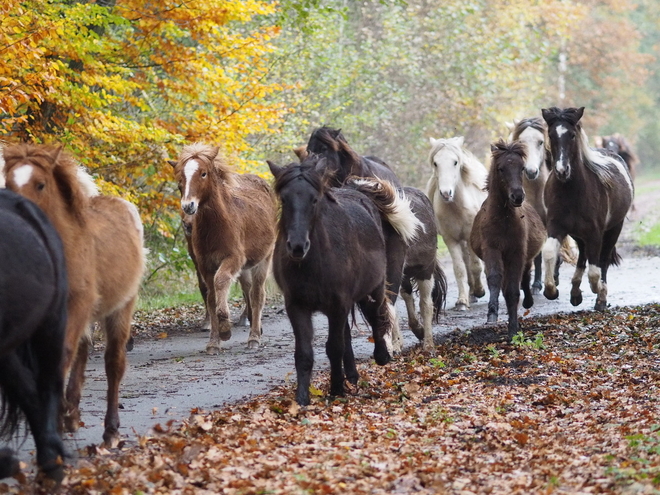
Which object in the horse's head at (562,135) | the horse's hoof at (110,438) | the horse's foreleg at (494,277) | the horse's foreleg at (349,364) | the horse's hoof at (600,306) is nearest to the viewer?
the horse's hoof at (110,438)

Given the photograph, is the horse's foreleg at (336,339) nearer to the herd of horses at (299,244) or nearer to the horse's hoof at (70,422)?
the herd of horses at (299,244)

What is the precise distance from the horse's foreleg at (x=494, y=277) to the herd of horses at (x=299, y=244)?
2 cm

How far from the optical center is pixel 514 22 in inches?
1326

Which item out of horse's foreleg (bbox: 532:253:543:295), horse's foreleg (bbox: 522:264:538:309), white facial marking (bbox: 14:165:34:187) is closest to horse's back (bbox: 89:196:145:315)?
white facial marking (bbox: 14:165:34:187)

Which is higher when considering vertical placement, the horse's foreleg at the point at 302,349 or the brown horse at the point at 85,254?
the brown horse at the point at 85,254

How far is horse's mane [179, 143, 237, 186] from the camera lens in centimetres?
1179

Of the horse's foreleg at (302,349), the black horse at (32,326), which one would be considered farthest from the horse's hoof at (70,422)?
the horse's foreleg at (302,349)

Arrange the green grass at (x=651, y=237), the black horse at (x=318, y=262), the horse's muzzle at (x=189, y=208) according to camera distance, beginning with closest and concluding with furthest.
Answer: the black horse at (x=318, y=262)
the horse's muzzle at (x=189, y=208)
the green grass at (x=651, y=237)

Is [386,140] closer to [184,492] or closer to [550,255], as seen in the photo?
[550,255]

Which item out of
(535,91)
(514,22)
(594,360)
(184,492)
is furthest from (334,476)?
(535,91)

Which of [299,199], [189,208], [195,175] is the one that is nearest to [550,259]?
[195,175]

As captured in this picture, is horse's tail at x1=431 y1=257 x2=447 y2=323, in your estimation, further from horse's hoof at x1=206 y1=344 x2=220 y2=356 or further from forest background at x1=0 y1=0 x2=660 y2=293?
forest background at x1=0 y1=0 x2=660 y2=293

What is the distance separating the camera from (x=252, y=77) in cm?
1562

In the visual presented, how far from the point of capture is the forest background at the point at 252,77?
12234 mm
